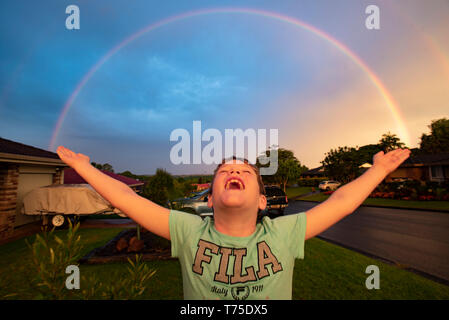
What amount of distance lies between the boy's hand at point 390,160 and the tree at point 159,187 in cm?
624

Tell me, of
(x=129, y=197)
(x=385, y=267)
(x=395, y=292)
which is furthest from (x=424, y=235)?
(x=129, y=197)

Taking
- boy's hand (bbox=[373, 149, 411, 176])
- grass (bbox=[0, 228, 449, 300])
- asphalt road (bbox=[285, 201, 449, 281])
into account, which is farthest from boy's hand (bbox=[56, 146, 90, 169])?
asphalt road (bbox=[285, 201, 449, 281])

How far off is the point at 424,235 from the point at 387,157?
824cm

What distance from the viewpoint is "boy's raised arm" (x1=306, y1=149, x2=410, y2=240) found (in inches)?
58.7

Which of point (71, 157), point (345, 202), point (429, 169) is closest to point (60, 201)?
point (71, 157)

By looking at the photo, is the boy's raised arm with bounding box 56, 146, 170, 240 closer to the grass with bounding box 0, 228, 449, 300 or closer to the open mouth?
the open mouth

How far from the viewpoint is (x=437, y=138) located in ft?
169

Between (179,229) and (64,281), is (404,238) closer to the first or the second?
(179,229)

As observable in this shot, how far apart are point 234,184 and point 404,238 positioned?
27.8 feet

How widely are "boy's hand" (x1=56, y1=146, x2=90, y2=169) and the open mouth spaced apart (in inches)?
45.5

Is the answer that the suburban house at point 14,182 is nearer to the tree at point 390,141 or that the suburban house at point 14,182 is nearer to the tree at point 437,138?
the tree at point 390,141

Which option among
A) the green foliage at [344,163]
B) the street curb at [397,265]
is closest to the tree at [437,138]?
the green foliage at [344,163]

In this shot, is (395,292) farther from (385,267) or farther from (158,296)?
(158,296)

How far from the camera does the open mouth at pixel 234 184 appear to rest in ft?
4.65
